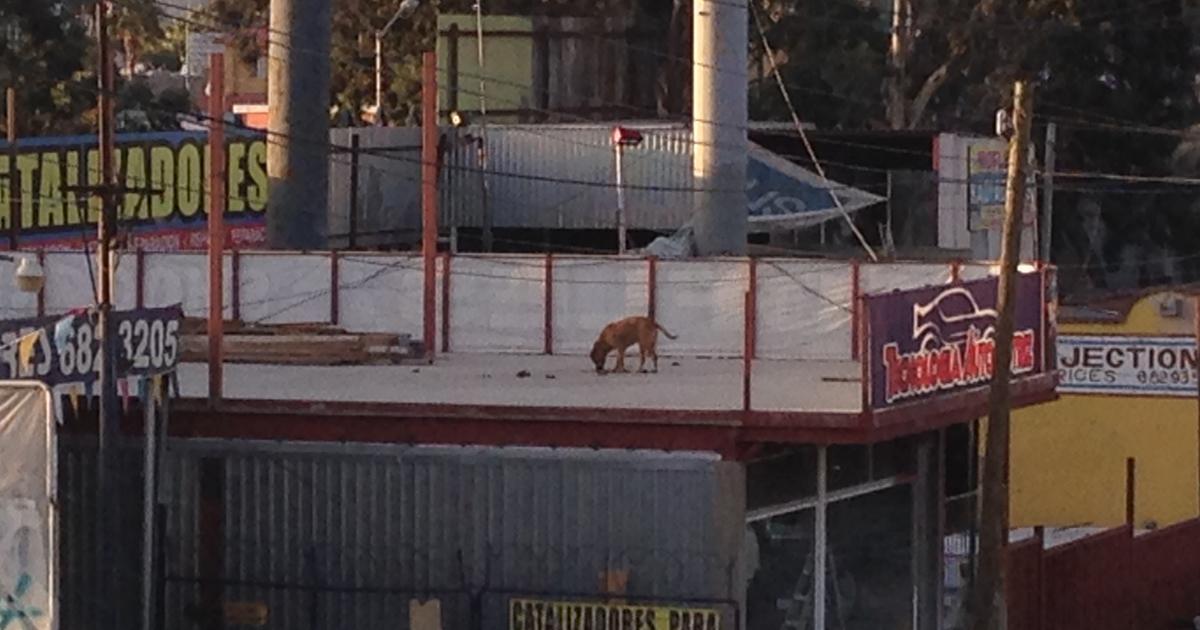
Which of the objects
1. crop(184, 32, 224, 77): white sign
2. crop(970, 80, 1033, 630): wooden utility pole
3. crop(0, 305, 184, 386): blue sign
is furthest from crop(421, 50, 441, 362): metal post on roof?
crop(184, 32, 224, 77): white sign

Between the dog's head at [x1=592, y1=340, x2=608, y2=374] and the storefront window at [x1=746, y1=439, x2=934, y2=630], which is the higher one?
the dog's head at [x1=592, y1=340, x2=608, y2=374]

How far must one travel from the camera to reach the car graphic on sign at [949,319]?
1844 cm

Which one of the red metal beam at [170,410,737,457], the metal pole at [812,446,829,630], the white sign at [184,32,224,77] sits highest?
the white sign at [184,32,224,77]

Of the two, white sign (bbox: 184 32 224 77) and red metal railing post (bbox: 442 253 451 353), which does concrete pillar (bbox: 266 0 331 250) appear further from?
white sign (bbox: 184 32 224 77)

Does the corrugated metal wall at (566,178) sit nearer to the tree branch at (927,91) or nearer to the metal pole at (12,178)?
the metal pole at (12,178)

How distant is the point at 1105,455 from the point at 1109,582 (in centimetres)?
772

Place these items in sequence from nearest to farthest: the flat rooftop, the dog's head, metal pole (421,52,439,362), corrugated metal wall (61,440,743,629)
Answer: corrugated metal wall (61,440,743,629)
the flat rooftop
the dog's head
metal pole (421,52,439,362)

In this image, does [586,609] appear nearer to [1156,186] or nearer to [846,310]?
[846,310]

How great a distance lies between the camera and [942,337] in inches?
748

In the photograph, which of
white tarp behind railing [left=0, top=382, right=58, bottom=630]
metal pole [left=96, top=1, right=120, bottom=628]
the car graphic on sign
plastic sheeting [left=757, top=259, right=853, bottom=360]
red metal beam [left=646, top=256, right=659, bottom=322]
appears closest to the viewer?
white tarp behind railing [left=0, top=382, right=58, bottom=630]

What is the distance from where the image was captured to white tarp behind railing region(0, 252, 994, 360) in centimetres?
2500

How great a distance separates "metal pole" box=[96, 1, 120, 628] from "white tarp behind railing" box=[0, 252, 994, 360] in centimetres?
739

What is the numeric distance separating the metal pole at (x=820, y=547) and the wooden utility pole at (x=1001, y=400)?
4.46 feet

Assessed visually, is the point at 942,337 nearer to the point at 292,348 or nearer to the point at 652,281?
the point at 652,281
